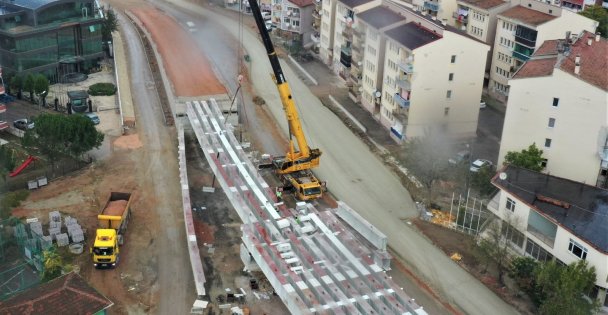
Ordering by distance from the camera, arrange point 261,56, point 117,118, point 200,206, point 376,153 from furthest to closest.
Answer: point 261,56 → point 117,118 → point 376,153 → point 200,206

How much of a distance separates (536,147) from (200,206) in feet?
56.3

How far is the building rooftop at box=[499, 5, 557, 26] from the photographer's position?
47.7m

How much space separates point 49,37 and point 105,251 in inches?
1056

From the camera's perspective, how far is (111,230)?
1219 inches

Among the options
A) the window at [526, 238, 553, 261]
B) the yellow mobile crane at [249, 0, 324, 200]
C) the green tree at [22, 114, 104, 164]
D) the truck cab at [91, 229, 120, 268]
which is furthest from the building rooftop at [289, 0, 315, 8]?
the window at [526, 238, 553, 261]

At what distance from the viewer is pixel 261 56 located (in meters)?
60.2

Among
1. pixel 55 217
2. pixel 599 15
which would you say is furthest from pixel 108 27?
pixel 599 15

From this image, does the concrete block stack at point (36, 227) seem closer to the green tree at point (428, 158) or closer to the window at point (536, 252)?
the green tree at point (428, 158)

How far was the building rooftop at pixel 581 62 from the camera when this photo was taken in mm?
35094

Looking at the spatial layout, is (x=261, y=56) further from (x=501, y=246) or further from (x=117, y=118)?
(x=501, y=246)

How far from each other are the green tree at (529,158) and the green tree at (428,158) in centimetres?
374

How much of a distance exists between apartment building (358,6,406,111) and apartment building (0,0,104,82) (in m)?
20.6

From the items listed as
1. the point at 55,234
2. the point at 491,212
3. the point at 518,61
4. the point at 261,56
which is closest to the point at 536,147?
the point at 491,212

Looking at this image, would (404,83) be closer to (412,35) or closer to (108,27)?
(412,35)
